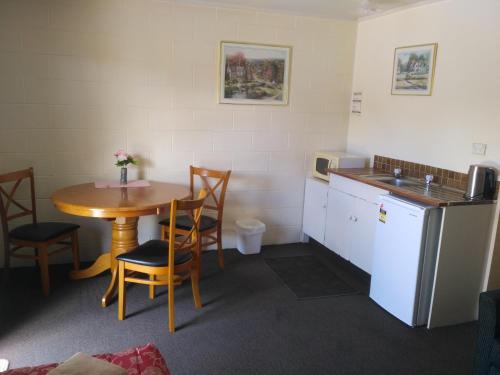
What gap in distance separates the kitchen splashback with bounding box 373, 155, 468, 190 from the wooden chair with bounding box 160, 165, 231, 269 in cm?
152

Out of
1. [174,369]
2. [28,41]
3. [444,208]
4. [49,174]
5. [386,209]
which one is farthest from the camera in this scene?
[49,174]

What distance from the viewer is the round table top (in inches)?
117

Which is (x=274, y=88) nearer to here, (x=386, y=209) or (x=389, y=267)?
(x=386, y=209)

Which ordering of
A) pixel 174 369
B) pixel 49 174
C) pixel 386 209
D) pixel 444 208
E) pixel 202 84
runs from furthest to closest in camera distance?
→ 1. pixel 202 84
2. pixel 49 174
3. pixel 386 209
4. pixel 444 208
5. pixel 174 369

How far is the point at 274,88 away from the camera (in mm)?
4359

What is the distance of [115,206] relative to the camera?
2992mm

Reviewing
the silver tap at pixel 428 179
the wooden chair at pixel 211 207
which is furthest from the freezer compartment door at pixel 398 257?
the wooden chair at pixel 211 207

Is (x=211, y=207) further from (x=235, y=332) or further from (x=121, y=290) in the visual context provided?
(x=235, y=332)

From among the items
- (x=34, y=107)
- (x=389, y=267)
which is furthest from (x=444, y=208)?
(x=34, y=107)

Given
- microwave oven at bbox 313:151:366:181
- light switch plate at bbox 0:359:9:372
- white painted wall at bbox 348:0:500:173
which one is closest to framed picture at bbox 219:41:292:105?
microwave oven at bbox 313:151:366:181

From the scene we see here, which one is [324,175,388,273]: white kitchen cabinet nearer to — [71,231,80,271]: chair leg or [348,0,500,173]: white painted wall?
[348,0,500,173]: white painted wall

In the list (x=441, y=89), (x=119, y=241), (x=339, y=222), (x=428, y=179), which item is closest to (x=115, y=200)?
(x=119, y=241)

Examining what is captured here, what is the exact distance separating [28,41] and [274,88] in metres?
2.27

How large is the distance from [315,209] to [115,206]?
2199 mm
